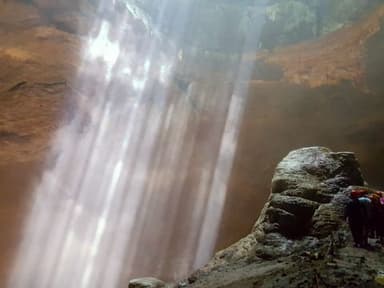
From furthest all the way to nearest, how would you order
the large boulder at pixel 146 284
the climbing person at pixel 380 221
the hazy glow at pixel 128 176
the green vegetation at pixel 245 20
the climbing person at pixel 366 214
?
the green vegetation at pixel 245 20, the hazy glow at pixel 128 176, the large boulder at pixel 146 284, the climbing person at pixel 380 221, the climbing person at pixel 366 214

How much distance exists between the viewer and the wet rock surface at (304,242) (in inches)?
209

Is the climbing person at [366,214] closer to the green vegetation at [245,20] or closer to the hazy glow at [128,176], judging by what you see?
the hazy glow at [128,176]

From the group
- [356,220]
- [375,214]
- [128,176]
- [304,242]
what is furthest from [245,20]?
[356,220]

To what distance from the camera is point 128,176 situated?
13.0 m

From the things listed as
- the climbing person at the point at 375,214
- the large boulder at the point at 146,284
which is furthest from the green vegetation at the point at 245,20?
the climbing person at the point at 375,214

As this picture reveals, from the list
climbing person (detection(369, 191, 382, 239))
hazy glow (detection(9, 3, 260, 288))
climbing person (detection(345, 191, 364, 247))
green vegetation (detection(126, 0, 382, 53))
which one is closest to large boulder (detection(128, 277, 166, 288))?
hazy glow (detection(9, 3, 260, 288))

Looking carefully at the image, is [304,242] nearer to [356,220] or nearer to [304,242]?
[304,242]

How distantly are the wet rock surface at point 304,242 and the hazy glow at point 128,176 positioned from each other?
3.06 meters

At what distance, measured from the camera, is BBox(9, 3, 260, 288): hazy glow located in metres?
10.6

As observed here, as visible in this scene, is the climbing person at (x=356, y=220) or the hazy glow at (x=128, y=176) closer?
the climbing person at (x=356, y=220)

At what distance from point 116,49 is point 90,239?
8705 millimetres

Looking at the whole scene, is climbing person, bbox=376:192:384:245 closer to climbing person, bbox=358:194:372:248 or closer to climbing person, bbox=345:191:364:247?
climbing person, bbox=358:194:372:248

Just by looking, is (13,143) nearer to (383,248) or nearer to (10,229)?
(10,229)

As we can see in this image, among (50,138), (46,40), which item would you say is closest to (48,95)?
(50,138)
